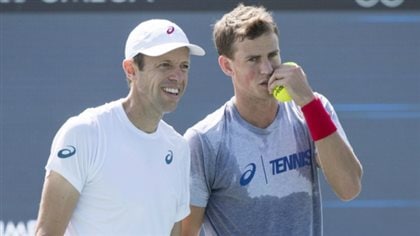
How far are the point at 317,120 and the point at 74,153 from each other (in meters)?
0.75

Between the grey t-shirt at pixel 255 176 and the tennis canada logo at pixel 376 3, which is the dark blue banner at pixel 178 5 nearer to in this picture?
the tennis canada logo at pixel 376 3

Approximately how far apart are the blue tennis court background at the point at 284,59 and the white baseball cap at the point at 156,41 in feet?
4.55

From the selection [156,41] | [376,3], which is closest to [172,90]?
[156,41]

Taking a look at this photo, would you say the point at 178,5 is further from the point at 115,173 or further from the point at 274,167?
the point at 115,173

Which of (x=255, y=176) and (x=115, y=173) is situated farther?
(x=255, y=176)

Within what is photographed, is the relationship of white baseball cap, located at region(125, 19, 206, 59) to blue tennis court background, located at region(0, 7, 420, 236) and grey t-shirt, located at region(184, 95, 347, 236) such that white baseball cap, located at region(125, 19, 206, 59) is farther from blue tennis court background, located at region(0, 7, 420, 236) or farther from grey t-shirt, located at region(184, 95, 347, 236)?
blue tennis court background, located at region(0, 7, 420, 236)

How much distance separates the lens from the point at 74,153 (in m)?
3.44

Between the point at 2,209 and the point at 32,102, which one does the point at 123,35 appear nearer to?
the point at 32,102

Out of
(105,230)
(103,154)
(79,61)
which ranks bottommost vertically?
(105,230)

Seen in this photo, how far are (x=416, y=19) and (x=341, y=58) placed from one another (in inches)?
14.8

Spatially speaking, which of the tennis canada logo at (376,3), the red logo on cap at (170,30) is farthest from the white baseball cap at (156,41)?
the tennis canada logo at (376,3)

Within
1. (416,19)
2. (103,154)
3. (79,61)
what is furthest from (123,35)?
(103,154)

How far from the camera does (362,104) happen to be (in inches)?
205

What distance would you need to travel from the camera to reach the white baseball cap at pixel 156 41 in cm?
361
